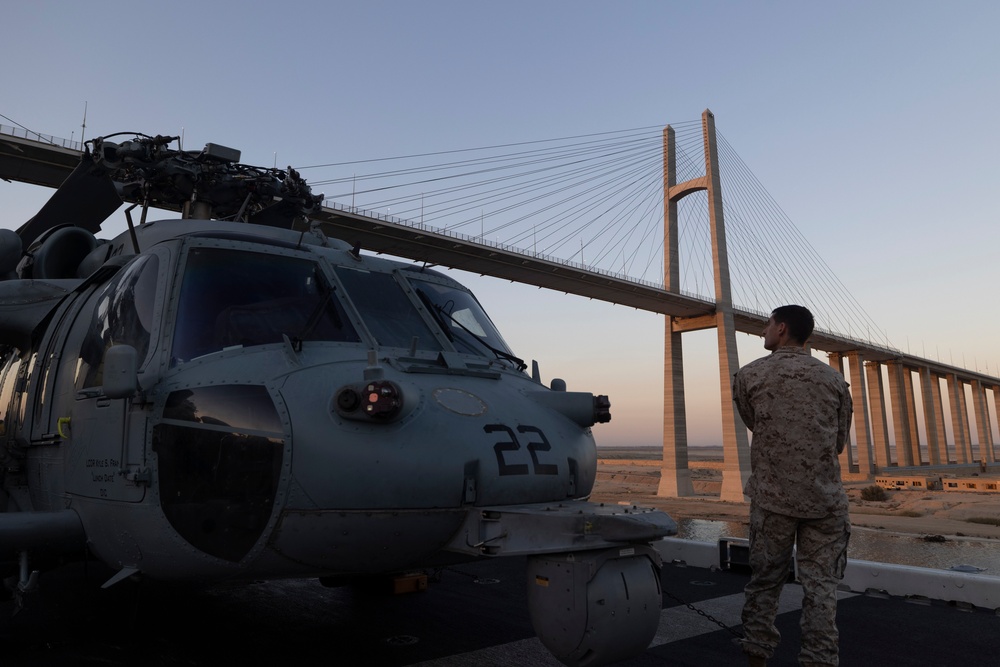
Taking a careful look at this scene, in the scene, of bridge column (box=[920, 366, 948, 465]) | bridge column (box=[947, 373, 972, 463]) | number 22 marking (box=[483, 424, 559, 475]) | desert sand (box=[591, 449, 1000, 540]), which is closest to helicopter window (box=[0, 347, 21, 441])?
number 22 marking (box=[483, 424, 559, 475])

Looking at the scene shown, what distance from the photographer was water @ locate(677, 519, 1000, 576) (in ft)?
55.1

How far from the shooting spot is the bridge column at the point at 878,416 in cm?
6600

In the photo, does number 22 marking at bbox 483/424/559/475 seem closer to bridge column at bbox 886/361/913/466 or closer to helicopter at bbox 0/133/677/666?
helicopter at bbox 0/133/677/666

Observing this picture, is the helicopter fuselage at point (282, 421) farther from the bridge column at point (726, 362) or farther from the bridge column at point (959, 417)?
the bridge column at point (959, 417)

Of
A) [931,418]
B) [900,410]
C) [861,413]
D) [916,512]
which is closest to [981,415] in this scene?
[931,418]

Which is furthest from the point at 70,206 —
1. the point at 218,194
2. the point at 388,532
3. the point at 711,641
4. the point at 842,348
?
the point at 842,348

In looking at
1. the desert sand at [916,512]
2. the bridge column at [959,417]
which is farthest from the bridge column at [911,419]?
the desert sand at [916,512]

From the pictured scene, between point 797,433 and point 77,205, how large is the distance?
6.80 m

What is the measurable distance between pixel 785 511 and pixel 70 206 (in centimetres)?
688

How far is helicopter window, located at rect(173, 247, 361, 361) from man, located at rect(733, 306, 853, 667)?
2.21 meters

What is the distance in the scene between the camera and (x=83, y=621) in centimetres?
523

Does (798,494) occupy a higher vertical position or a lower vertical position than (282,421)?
lower

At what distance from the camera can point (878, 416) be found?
66875 mm

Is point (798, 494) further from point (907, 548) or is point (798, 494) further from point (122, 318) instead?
point (907, 548)
